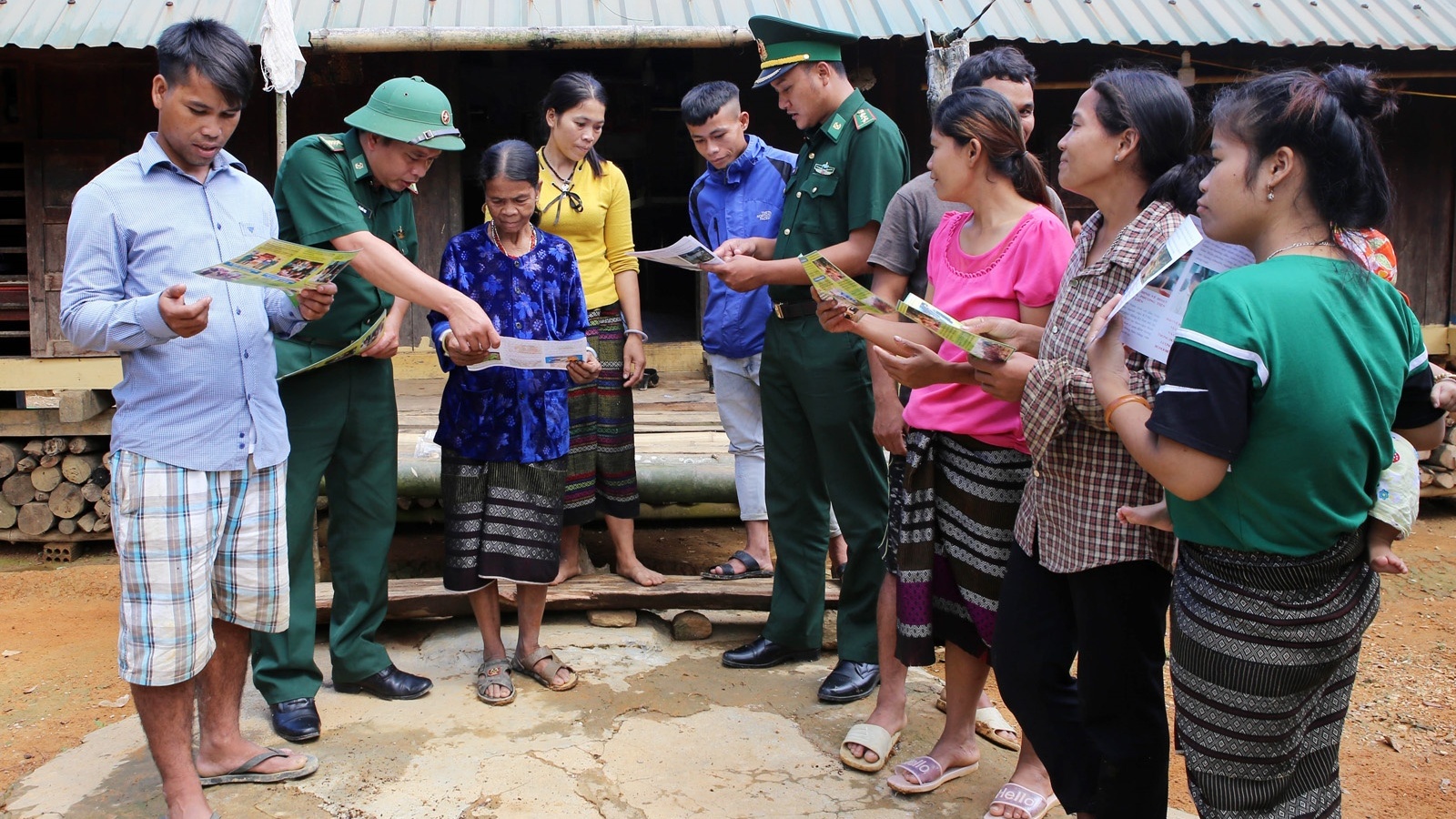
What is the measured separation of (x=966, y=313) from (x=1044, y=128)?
5770mm

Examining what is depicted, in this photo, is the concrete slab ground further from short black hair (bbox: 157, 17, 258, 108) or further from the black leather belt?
short black hair (bbox: 157, 17, 258, 108)

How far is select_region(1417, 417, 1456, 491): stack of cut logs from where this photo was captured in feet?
25.2

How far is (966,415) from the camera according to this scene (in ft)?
9.21

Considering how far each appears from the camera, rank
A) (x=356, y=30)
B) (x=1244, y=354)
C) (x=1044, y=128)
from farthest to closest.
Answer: (x=1044, y=128)
(x=356, y=30)
(x=1244, y=354)

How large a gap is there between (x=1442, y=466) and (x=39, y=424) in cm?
928

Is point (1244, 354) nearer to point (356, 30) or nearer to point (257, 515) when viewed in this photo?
point (257, 515)

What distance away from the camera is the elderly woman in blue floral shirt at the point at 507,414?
11.7 feet

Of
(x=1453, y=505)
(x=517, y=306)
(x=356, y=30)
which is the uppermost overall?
(x=356, y=30)

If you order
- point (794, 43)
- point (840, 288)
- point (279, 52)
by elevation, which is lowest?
point (840, 288)

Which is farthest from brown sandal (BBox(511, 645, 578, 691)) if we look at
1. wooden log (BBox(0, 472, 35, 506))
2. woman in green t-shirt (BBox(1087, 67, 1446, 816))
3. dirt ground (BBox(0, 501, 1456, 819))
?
wooden log (BBox(0, 472, 35, 506))

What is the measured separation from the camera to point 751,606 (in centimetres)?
432

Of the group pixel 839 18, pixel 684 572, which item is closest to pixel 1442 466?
pixel 839 18

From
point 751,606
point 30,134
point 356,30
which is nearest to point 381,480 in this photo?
point 751,606

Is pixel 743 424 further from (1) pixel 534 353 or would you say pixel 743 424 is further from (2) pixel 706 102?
(1) pixel 534 353
